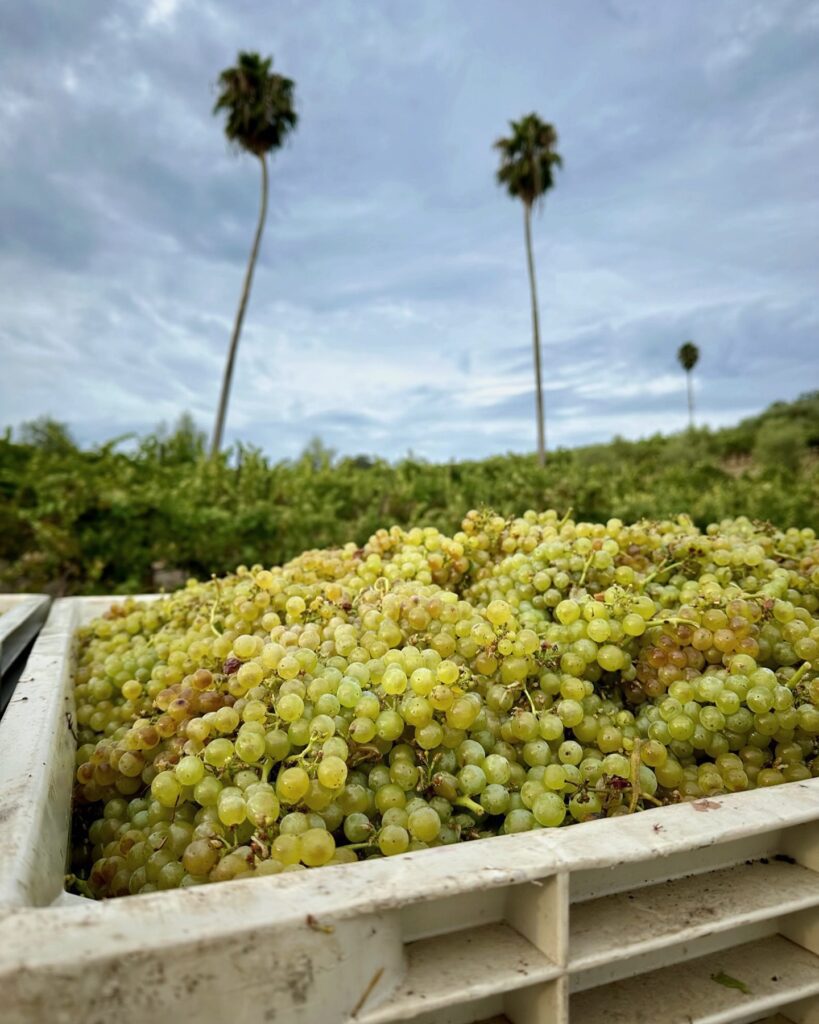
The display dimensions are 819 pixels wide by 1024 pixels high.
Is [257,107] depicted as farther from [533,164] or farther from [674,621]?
[674,621]

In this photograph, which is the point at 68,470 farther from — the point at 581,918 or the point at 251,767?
the point at 581,918

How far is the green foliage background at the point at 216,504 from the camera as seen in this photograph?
183 inches

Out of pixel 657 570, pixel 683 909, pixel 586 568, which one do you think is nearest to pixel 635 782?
pixel 683 909

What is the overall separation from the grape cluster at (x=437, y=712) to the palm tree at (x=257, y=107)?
63.3 feet

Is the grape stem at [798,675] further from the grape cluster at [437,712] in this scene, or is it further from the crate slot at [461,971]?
the crate slot at [461,971]

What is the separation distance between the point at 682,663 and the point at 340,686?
28.5 inches

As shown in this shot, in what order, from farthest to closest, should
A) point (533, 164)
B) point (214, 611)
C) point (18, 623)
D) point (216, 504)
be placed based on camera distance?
point (533, 164) → point (216, 504) → point (18, 623) → point (214, 611)

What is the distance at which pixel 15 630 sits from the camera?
216 cm

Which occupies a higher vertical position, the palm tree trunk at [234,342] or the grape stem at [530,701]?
the palm tree trunk at [234,342]

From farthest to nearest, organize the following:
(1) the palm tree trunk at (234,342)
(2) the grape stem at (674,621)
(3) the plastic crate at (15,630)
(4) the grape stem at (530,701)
A: (1) the palm tree trunk at (234,342) < (3) the plastic crate at (15,630) < (2) the grape stem at (674,621) < (4) the grape stem at (530,701)

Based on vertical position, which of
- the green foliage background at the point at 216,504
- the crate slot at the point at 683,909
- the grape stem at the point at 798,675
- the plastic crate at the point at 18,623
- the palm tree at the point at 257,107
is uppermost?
the palm tree at the point at 257,107

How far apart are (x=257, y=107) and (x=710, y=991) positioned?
948 inches

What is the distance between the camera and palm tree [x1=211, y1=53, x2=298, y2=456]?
20.3m

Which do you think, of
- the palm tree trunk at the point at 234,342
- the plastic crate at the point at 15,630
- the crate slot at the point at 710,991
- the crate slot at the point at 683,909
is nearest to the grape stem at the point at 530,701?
the crate slot at the point at 683,909
